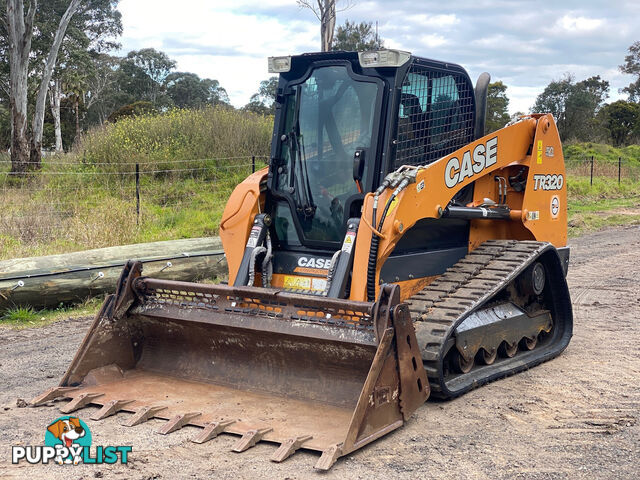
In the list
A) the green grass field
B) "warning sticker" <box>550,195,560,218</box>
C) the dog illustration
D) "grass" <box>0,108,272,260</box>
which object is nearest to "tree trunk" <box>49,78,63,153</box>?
the green grass field

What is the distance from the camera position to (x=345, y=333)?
4602 millimetres

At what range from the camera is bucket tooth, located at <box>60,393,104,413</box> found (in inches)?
189

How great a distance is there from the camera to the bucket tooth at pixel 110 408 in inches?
185

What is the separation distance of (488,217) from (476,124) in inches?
32.3

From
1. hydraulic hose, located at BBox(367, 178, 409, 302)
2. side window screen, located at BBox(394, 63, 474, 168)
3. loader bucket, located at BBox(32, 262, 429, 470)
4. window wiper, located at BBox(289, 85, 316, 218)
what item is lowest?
loader bucket, located at BBox(32, 262, 429, 470)

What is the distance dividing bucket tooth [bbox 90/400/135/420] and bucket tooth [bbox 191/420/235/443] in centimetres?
71

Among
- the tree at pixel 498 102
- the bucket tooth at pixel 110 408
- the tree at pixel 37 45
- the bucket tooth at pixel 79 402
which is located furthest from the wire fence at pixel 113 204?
the tree at pixel 498 102

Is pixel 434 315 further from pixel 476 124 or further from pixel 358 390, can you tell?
pixel 476 124

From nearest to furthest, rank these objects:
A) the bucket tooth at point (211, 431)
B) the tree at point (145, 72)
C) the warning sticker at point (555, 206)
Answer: the bucket tooth at point (211, 431) < the warning sticker at point (555, 206) < the tree at point (145, 72)

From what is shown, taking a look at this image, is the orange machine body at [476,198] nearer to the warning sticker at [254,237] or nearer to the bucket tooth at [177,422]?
the warning sticker at [254,237]

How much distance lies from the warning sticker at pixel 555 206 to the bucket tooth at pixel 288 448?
4.05 m

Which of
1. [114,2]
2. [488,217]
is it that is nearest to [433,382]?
[488,217]

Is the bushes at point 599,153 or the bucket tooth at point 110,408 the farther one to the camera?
the bushes at point 599,153

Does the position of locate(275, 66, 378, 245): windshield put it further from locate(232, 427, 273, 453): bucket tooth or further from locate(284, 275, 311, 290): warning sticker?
locate(232, 427, 273, 453): bucket tooth
